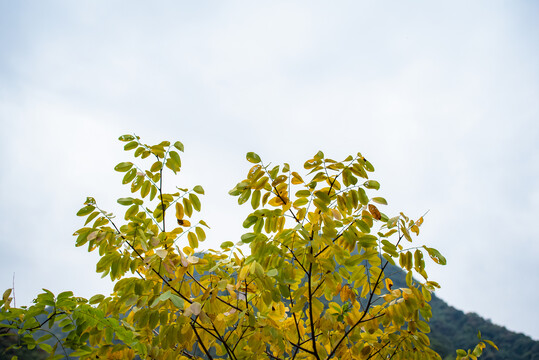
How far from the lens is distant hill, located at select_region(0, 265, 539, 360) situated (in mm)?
13789

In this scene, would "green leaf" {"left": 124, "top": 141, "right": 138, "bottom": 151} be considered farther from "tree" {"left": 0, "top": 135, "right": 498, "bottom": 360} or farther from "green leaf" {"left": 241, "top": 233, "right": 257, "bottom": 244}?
"green leaf" {"left": 241, "top": 233, "right": 257, "bottom": 244}

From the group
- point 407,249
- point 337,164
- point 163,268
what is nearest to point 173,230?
point 163,268

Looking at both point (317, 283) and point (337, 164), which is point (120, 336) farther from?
point (337, 164)

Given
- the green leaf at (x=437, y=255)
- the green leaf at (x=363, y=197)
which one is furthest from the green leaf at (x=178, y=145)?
the green leaf at (x=437, y=255)

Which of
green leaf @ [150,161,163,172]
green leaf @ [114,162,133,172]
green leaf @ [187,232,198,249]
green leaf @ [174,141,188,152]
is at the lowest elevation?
green leaf @ [187,232,198,249]

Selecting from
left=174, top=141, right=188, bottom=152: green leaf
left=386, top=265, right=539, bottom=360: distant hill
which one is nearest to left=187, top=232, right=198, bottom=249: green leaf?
left=174, top=141, right=188, bottom=152: green leaf

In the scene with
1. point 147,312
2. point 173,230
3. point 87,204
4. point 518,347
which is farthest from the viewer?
point 518,347

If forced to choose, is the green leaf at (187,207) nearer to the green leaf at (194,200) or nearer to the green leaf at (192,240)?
the green leaf at (194,200)

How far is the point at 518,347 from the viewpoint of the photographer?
14.2m

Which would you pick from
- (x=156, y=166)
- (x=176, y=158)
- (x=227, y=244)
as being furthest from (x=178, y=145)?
(x=227, y=244)

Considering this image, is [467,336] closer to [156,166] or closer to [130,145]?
[156,166]

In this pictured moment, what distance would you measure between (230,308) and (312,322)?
52 cm

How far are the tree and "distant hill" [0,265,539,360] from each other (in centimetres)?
1255

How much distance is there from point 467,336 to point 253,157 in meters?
19.7
